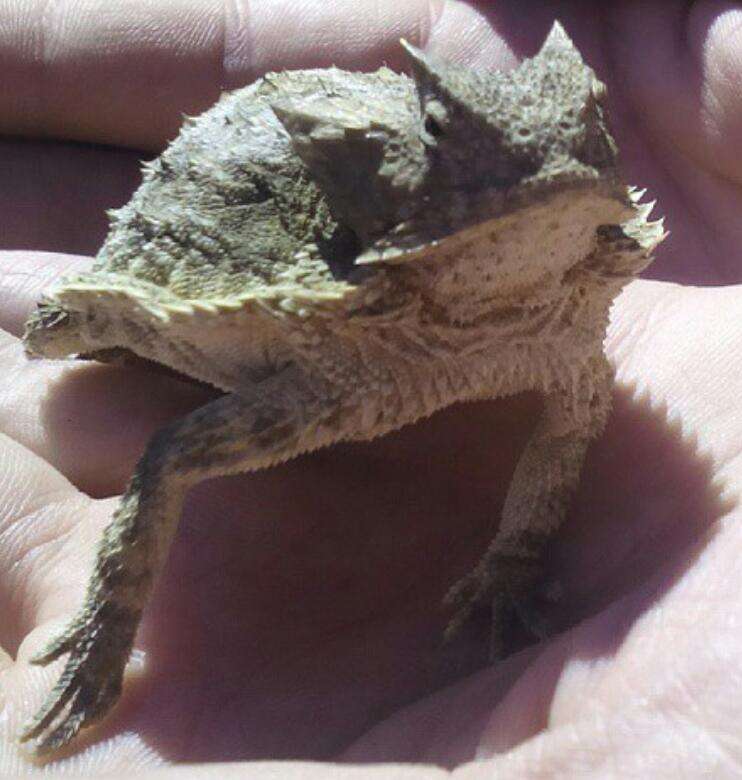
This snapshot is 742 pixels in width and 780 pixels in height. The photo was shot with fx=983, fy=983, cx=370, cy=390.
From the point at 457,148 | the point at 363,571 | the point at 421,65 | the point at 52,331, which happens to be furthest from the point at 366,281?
the point at 52,331

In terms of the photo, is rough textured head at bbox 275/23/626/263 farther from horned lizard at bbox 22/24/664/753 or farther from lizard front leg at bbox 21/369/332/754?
lizard front leg at bbox 21/369/332/754

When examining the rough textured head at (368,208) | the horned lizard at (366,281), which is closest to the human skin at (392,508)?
the horned lizard at (366,281)

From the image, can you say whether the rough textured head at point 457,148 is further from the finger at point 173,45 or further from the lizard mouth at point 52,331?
the finger at point 173,45

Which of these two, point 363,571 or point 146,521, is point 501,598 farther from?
point 146,521

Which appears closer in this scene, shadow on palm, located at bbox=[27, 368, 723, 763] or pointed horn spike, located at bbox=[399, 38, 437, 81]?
pointed horn spike, located at bbox=[399, 38, 437, 81]

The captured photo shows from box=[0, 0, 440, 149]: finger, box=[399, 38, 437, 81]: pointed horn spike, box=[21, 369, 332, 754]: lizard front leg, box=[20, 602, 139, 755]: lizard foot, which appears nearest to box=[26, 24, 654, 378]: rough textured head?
box=[399, 38, 437, 81]: pointed horn spike

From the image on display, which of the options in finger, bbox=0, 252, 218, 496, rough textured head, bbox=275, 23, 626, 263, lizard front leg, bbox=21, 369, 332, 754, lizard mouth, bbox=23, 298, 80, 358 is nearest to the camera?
rough textured head, bbox=275, 23, 626, 263
